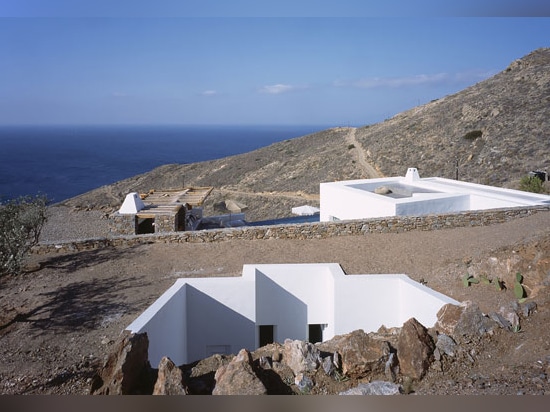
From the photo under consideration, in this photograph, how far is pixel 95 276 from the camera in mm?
7098

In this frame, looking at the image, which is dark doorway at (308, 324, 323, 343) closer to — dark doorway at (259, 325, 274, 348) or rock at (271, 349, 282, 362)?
dark doorway at (259, 325, 274, 348)

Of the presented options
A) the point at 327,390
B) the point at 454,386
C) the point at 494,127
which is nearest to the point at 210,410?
the point at 327,390

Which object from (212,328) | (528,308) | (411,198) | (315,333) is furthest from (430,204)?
(528,308)

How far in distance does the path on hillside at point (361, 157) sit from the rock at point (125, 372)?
2276 centimetres

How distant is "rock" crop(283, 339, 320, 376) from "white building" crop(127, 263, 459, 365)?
2.36m

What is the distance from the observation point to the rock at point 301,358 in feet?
12.1

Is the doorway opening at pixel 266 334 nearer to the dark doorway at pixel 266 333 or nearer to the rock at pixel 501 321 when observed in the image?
the dark doorway at pixel 266 333

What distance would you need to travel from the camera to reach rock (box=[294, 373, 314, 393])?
350cm

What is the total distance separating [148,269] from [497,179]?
18182 millimetres

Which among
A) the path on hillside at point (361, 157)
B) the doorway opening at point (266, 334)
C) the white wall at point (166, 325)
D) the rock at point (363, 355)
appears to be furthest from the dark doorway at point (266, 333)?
the path on hillside at point (361, 157)

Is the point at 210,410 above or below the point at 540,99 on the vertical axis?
below

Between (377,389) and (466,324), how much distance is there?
4.39 ft

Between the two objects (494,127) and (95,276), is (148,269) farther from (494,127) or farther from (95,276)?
(494,127)

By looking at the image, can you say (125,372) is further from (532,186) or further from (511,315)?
(532,186)
